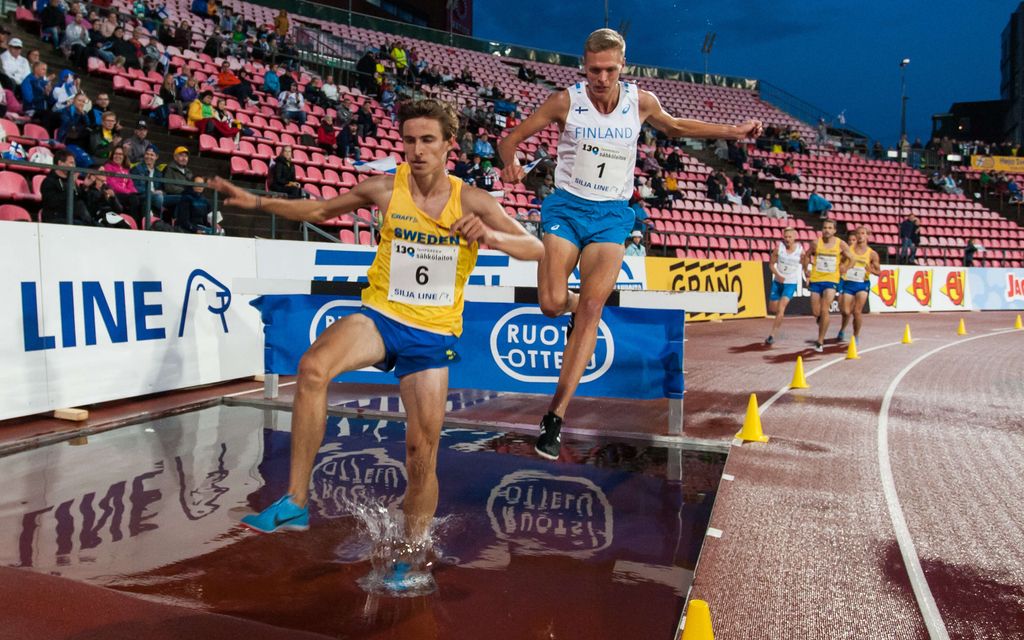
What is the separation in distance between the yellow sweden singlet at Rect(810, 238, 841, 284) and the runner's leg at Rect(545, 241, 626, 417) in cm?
983

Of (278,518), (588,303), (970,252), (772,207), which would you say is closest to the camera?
(278,518)

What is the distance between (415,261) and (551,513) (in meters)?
A: 1.81

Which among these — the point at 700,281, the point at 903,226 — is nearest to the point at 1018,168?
the point at 903,226

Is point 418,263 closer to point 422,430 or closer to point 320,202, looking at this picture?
point 320,202

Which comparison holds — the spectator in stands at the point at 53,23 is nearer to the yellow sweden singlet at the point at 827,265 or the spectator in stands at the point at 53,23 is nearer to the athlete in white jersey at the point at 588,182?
the athlete in white jersey at the point at 588,182

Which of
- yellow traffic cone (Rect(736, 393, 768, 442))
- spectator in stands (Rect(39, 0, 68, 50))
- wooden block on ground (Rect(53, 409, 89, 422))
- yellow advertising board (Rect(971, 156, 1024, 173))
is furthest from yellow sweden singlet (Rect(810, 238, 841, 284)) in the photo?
yellow advertising board (Rect(971, 156, 1024, 173))

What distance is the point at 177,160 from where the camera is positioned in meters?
10.6

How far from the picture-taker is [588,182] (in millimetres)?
4723

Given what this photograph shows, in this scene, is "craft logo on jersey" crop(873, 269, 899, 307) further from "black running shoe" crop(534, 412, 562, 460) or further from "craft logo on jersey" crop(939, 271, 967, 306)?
"black running shoe" crop(534, 412, 562, 460)

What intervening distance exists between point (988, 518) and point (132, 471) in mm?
5571

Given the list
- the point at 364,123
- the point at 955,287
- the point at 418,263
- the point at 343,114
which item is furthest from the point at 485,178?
the point at 955,287

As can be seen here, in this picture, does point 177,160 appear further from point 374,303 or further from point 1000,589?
point 1000,589

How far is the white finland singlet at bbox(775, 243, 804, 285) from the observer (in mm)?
13466

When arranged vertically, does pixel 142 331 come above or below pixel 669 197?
below
